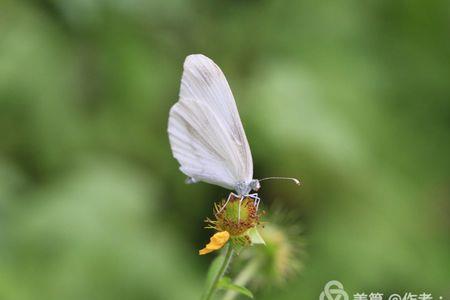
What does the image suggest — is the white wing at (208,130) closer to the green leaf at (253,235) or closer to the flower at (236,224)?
the flower at (236,224)

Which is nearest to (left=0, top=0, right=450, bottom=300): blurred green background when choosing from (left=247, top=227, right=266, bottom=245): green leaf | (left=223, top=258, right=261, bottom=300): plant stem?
(left=223, top=258, right=261, bottom=300): plant stem

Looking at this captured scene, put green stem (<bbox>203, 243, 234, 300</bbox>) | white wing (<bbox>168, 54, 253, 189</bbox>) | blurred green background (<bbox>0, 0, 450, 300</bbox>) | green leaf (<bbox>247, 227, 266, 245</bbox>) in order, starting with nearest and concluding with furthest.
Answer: green stem (<bbox>203, 243, 234, 300</bbox>), green leaf (<bbox>247, 227, 266, 245</bbox>), white wing (<bbox>168, 54, 253, 189</bbox>), blurred green background (<bbox>0, 0, 450, 300</bbox>)

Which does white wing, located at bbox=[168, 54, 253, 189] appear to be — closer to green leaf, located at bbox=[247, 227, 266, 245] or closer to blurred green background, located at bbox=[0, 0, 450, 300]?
green leaf, located at bbox=[247, 227, 266, 245]

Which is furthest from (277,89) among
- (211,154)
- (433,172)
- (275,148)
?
(211,154)

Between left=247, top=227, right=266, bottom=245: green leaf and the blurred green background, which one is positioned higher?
the blurred green background

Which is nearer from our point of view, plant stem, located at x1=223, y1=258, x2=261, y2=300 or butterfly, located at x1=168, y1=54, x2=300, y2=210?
butterfly, located at x1=168, y1=54, x2=300, y2=210
